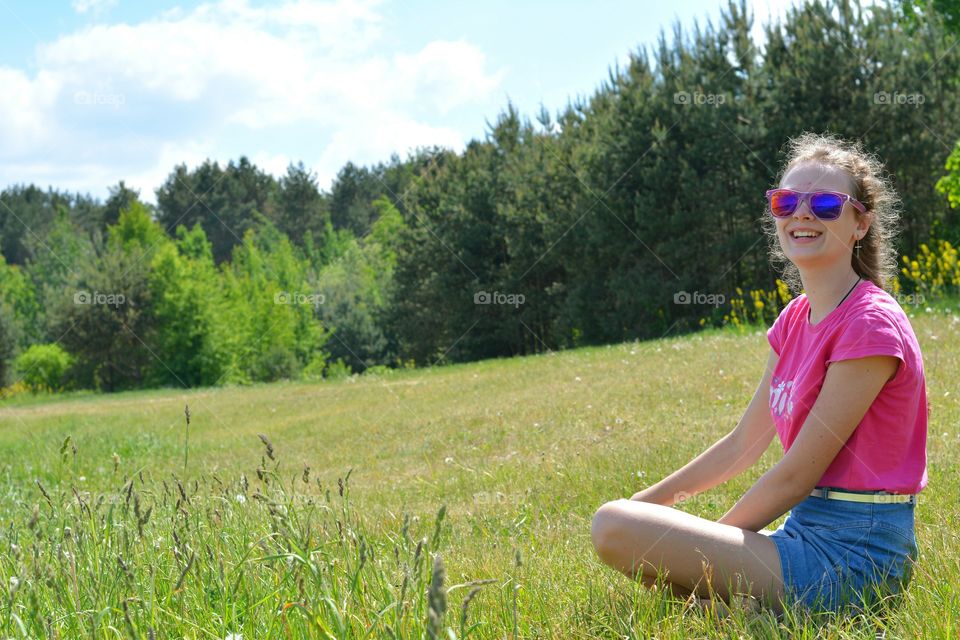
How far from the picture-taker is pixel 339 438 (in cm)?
1125

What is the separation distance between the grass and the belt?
25cm

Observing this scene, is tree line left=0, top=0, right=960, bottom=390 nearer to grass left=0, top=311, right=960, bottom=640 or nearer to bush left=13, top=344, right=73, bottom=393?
bush left=13, top=344, right=73, bottom=393

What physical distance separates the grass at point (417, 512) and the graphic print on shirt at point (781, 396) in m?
0.68

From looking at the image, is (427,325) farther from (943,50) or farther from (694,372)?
(694,372)

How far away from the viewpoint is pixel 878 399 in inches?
112

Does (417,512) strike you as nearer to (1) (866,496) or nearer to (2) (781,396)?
(2) (781,396)

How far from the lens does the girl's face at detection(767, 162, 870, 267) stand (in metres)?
3.06

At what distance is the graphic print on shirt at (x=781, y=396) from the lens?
3.09 metres

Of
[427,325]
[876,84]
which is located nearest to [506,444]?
[876,84]

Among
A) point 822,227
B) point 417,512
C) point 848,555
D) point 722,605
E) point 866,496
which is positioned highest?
point 822,227

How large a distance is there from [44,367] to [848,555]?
53.4 metres

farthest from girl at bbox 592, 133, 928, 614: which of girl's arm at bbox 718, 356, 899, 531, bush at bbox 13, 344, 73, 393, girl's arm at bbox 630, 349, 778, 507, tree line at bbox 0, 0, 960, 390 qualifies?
bush at bbox 13, 344, 73, 393

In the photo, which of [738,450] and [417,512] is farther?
[417,512]

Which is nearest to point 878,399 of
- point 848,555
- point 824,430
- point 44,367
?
point 824,430
